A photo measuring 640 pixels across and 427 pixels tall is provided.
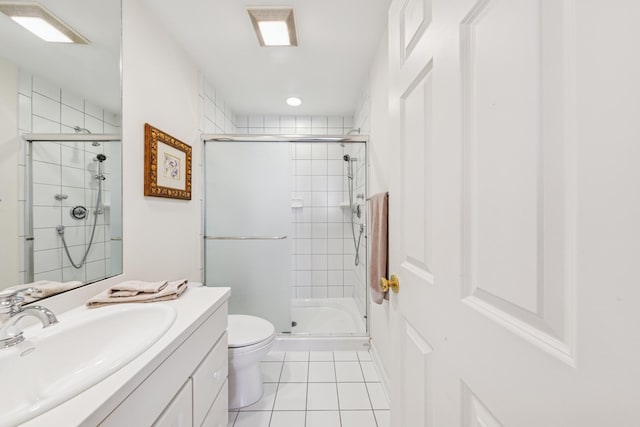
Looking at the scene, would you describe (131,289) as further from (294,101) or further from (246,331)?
(294,101)

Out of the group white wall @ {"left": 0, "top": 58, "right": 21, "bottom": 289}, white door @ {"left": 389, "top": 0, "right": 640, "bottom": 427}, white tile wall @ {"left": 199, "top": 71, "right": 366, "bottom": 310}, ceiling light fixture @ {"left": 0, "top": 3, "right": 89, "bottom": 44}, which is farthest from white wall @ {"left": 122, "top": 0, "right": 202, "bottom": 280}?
white door @ {"left": 389, "top": 0, "right": 640, "bottom": 427}

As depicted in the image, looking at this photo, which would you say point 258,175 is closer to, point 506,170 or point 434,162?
point 434,162

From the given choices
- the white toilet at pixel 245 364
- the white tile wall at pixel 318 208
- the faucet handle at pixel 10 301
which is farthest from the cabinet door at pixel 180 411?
the white tile wall at pixel 318 208

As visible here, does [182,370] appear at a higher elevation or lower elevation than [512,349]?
lower

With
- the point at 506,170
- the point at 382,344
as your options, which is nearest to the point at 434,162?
the point at 506,170

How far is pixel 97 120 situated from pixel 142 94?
37 centimetres

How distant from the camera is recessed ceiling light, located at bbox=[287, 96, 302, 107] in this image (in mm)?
2518

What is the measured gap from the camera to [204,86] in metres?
2.12

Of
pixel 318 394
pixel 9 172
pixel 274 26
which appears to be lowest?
pixel 318 394

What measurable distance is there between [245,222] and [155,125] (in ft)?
2.99

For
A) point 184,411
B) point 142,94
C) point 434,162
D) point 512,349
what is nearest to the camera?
point 512,349

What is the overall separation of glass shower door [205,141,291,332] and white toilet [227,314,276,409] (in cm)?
52

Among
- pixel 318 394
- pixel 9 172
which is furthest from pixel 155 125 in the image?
pixel 318 394

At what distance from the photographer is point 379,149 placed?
A: 180 centimetres
